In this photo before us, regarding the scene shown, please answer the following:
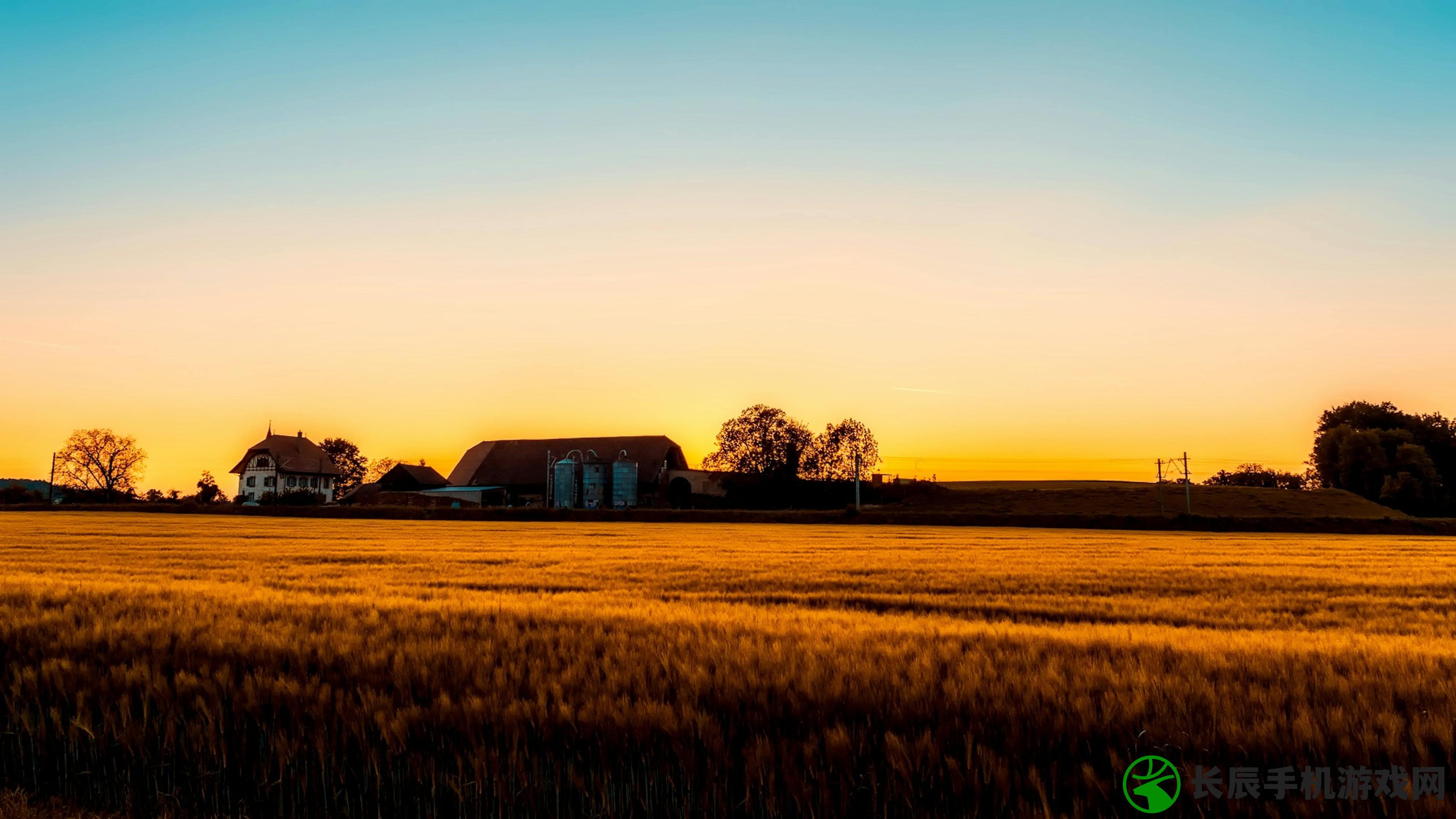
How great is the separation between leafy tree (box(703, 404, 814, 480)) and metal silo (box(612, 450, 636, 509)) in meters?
11.8

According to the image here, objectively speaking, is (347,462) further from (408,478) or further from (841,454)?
(841,454)

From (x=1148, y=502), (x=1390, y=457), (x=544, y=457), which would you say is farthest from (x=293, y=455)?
(x=1390, y=457)

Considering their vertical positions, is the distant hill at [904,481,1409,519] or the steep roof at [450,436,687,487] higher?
the steep roof at [450,436,687,487]

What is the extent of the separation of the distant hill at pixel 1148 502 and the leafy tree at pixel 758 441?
1626 centimetres

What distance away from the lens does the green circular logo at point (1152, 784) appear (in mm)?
3279

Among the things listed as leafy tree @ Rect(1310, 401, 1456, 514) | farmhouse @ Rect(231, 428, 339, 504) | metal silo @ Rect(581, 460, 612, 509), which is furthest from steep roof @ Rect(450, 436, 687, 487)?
leafy tree @ Rect(1310, 401, 1456, 514)

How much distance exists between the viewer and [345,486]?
142125 mm

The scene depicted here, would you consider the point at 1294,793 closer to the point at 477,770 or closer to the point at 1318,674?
the point at 1318,674

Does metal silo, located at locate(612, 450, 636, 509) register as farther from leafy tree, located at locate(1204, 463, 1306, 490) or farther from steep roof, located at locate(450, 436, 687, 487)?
leafy tree, located at locate(1204, 463, 1306, 490)

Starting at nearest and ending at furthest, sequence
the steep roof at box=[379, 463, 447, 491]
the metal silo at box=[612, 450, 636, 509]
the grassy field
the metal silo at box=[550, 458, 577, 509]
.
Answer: the grassy field
the metal silo at box=[612, 450, 636, 509]
the metal silo at box=[550, 458, 577, 509]
the steep roof at box=[379, 463, 447, 491]

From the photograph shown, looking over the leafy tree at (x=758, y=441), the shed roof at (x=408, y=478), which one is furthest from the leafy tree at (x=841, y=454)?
the shed roof at (x=408, y=478)

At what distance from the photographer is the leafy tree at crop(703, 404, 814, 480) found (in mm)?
102938

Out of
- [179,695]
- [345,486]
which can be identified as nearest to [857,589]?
[179,695]

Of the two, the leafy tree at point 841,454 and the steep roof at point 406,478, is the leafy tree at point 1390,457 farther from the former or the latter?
the steep roof at point 406,478
